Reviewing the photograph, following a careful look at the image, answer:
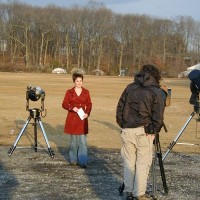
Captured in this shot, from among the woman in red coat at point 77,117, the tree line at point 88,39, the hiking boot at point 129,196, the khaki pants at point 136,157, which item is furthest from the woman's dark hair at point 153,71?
the tree line at point 88,39

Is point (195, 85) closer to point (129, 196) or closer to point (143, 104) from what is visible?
point (143, 104)

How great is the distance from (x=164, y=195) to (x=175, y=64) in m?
107

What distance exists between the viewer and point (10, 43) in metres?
112

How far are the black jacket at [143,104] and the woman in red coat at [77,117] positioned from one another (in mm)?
2957

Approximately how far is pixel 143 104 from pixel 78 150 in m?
3.40

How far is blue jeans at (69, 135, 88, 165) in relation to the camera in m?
9.26

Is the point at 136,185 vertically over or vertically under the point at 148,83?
under

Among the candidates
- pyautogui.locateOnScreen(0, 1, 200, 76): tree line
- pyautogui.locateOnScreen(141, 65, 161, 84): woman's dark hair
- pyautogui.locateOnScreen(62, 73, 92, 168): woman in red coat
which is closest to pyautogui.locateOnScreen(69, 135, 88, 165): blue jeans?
pyautogui.locateOnScreen(62, 73, 92, 168): woman in red coat

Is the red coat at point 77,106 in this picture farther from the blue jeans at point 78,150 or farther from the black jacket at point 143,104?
the black jacket at point 143,104

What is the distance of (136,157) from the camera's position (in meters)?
6.65

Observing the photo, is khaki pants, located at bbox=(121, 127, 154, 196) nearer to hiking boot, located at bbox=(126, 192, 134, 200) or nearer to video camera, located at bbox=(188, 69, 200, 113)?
hiking boot, located at bbox=(126, 192, 134, 200)

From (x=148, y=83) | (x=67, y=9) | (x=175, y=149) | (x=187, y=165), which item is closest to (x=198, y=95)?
(x=187, y=165)

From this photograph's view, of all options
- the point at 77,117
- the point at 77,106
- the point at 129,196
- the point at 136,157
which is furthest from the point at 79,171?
the point at 136,157

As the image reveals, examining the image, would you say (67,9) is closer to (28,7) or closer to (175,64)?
(28,7)
